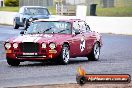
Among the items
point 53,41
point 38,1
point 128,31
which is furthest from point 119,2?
point 53,41

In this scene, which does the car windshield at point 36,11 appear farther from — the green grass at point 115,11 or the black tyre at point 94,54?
the black tyre at point 94,54

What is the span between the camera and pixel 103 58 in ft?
65.5

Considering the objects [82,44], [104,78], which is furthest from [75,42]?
[104,78]

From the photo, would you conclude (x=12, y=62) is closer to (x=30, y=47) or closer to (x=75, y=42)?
(x=30, y=47)

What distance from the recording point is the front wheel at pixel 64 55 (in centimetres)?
1709

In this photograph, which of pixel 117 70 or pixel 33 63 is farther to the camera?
pixel 33 63

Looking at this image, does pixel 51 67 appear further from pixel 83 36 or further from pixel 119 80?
pixel 119 80

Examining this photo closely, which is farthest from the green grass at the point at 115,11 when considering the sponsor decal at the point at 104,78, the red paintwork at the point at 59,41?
the sponsor decal at the point at 104,78

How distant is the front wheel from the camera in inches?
673

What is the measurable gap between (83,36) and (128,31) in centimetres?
1951

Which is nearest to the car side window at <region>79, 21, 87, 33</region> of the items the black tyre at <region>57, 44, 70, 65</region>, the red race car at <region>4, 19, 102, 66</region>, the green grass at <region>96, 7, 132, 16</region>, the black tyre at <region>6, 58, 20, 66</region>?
the red race car at <region>4, 19, 102, 66</region>

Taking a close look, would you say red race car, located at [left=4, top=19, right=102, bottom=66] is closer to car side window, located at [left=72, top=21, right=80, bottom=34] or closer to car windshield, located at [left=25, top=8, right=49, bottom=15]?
car side window, located at [left=72, top=21, right=80, bottom=34]

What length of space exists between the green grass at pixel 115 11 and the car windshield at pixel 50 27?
2514 cm

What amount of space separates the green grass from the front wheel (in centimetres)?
2614
